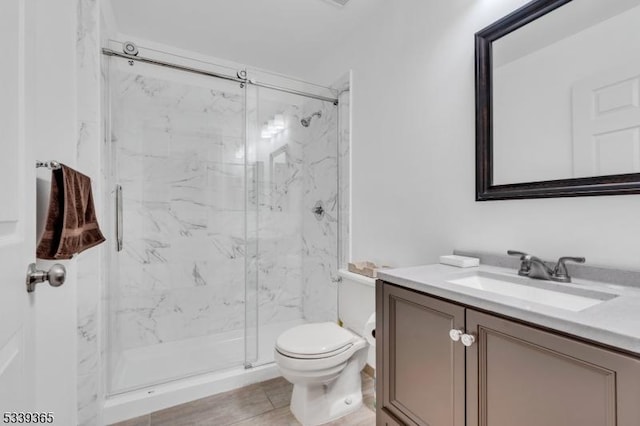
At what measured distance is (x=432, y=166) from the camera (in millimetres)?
1646

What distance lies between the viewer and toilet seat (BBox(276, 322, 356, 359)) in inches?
60.5

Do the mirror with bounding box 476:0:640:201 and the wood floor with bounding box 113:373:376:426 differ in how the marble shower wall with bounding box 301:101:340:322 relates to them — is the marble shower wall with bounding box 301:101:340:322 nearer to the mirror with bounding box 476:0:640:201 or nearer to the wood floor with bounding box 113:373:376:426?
the wood floor with bounding box 113:373:376:426

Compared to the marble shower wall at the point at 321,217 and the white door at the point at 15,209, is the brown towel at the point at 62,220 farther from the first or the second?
the marble shower wall at the point at 321,217

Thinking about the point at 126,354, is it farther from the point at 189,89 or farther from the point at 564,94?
the point at 564,94

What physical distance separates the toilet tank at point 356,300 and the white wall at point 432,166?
284mm

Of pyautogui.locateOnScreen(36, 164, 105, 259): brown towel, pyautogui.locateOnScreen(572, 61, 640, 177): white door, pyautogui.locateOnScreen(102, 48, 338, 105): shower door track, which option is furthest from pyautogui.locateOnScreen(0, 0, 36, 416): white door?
pyautogui.locateOnScreen(572, 61, 640, 177): white door

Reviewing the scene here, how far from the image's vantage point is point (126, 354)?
7.43ft

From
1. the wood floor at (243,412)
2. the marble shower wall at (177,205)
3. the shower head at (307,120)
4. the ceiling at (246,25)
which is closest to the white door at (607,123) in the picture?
the ceiling at (246,25)

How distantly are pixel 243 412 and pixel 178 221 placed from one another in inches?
60.7

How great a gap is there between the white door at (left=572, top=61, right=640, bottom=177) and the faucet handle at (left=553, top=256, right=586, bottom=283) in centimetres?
31

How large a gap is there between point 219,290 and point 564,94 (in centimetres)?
263

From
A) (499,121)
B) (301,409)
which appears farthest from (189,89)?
(301,409)

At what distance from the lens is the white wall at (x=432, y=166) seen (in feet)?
3.62

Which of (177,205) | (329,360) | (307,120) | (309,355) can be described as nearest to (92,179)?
(177,205)
